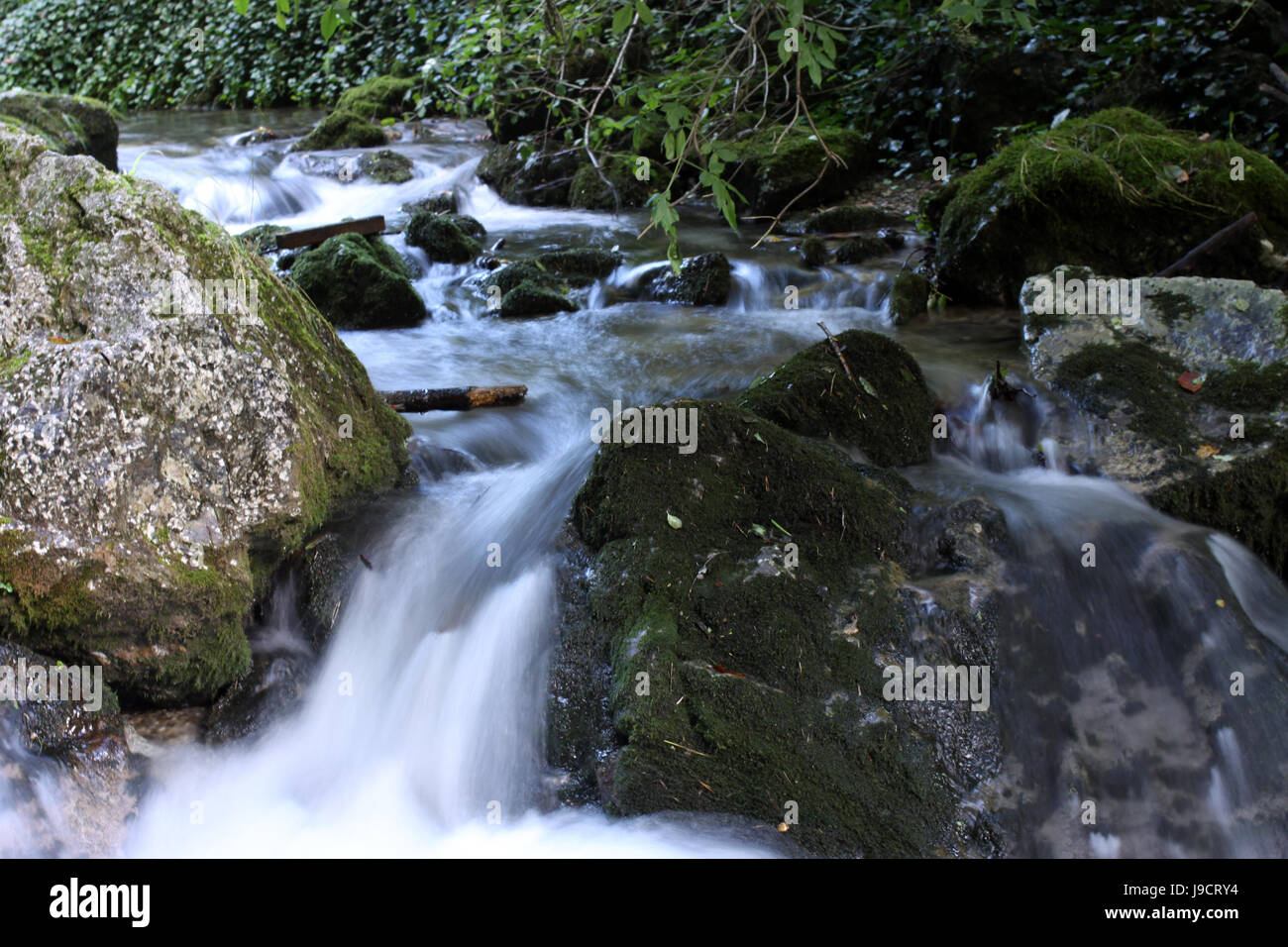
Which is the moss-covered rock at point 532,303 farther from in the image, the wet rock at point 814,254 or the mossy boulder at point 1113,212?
the mossy boulder at point 1113,212

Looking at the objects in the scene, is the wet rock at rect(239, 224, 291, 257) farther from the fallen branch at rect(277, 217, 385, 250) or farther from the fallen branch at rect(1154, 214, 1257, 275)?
the fallen branch at rect(1154, 214, 1257, 275)

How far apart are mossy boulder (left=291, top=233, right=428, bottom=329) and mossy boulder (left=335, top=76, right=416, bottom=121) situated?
927 cm

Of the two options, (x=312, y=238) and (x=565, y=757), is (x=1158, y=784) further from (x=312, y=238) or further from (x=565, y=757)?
(x=312, y=238)

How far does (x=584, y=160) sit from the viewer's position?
1184cm

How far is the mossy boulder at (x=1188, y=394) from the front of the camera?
14.0 feet

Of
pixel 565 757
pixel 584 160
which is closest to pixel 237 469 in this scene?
pixel 565 757

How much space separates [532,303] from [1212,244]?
4954 mm

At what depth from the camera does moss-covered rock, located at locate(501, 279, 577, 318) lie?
7777mm

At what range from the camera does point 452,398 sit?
5.61m

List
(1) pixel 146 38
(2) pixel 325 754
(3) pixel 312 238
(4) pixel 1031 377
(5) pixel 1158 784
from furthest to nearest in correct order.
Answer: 1. (1) pixel 146 38
2. (3) pixel 312 238
3. (4) pixel 1031 377
4. (2) pixel 325 754
5. (5) pixel 1158 784

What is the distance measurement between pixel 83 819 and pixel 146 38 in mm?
22879

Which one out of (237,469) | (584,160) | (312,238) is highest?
(584,160)

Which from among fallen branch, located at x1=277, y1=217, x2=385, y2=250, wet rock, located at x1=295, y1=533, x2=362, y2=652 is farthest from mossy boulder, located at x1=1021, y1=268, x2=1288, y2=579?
fallen branch, located at x1=277, y1=217, x2=385, y2=250

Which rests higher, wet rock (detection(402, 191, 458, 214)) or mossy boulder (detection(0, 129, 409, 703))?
wet rock (detection(402, 191, 458, 214))
